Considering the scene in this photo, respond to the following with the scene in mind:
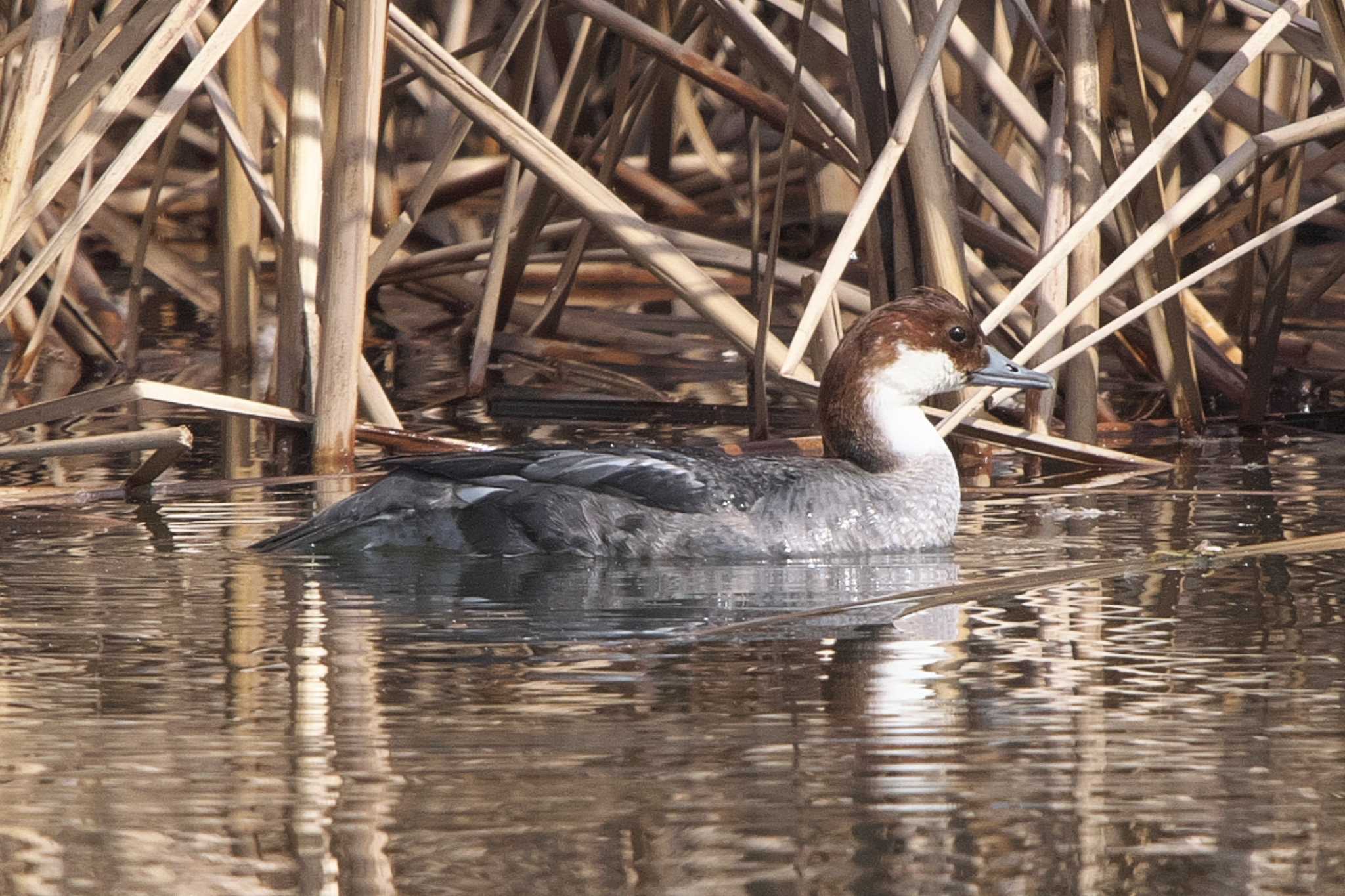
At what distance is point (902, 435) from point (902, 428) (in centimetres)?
3


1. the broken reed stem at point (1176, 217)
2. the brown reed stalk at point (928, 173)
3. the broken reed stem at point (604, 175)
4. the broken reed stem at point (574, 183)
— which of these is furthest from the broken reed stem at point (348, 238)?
the broken reed stem at point (1176, 217)

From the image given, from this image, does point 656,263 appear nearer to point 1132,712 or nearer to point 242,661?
point 242,661

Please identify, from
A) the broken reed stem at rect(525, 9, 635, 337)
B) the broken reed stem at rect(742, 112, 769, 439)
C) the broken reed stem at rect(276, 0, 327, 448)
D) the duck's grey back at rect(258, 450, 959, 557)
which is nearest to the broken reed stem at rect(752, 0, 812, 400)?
the broken reed stem at rect(742, 112, 769, 439)

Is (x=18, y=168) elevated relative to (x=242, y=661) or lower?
elevated

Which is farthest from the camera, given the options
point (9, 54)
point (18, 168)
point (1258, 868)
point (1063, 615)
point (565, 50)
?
point (565, 50)

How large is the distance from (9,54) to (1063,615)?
331 cm

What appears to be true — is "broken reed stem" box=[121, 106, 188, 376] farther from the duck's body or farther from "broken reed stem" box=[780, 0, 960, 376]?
"broken reed stem" box=[780, 0, 960, 376]

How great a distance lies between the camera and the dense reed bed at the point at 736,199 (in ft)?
18.1

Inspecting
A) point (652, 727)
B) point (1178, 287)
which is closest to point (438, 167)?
point (1178, 287)

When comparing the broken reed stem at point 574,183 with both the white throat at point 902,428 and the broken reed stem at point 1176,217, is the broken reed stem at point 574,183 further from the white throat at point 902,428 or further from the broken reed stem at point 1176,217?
the broken reed stem at point 1176,217

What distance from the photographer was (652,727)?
3.37 meters

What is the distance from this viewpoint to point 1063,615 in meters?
4.38

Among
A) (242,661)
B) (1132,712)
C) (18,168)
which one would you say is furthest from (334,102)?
(1132,712)

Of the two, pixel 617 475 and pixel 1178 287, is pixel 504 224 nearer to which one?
pixel 617 475
